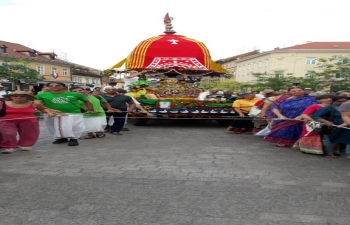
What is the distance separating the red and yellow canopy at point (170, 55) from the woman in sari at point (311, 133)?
A: 6.35 meters

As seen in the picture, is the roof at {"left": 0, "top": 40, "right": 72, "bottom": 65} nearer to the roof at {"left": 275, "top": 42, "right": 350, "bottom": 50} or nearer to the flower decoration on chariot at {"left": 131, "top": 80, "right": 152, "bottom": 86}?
the flower decoration on chariot at {"left": 131, "top": 80, "right": 152, "bottom": 86}

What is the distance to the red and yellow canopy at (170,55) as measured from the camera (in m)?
11.9

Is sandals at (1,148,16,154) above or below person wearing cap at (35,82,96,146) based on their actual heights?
below

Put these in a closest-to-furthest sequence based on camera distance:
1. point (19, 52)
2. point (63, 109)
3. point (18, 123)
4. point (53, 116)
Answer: point (18, 123) → point (53, 116) → point (63, 109) → point (19, 52)

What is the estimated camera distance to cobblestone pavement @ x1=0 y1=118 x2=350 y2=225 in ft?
9.37

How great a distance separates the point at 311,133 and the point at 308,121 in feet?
0.83

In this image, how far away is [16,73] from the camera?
27.9 m

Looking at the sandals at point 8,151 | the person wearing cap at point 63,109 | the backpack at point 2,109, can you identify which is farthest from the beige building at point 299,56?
the backpack at point 2,109

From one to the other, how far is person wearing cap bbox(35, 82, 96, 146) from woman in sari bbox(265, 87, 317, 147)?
430 centimetres

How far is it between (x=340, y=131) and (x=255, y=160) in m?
1.68

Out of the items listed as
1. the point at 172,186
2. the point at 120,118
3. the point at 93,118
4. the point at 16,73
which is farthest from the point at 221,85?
the point at 172,186

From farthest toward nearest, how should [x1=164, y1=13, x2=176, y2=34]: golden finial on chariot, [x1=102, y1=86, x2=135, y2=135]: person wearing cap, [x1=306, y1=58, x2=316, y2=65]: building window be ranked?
[x1=306, y1=58, x2=316, y2=65]: building window, [x1=164, y1=13, x2=176, y2=34]: golden finial on chariot, [x1=102, y1=86, x2=135, y2=135]: person wearing cap

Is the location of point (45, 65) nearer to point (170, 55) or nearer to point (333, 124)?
point (170, 55)

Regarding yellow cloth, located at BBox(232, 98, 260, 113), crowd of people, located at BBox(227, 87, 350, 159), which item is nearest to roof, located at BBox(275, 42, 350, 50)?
yellow cloth, located at BBox(232, 98, 260, 113)
